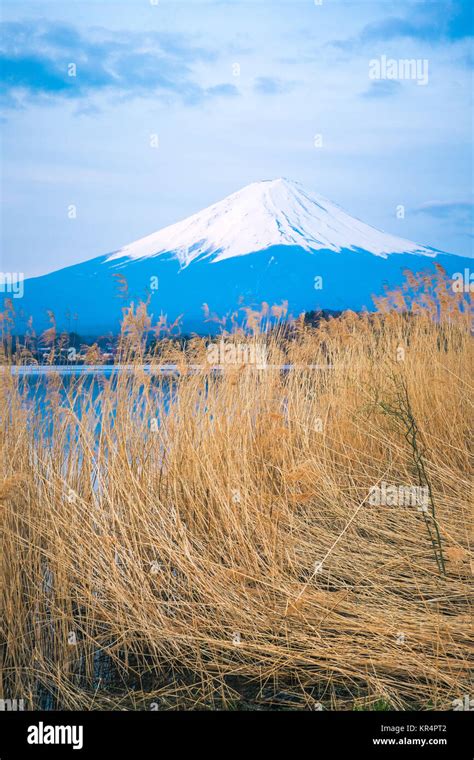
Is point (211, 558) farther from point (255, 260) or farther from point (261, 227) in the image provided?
point (255, 260)

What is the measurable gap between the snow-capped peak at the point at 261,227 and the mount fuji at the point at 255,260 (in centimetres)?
7

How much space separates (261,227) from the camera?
37.1m

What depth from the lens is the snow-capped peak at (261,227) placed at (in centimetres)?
2298

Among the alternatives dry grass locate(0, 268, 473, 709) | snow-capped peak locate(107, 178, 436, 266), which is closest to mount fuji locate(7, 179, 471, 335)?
snow-capped peak locate(107, 178, 436, 266)

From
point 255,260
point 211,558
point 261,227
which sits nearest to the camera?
point 211,558

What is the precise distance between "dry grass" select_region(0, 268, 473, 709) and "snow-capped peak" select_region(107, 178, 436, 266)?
668 inches

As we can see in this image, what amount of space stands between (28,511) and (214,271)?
4658cm

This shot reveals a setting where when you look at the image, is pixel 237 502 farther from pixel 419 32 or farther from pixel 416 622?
pixel 419 32

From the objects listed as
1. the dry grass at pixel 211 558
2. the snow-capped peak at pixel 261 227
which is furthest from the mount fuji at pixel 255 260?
the dry grass at pixel 211 558

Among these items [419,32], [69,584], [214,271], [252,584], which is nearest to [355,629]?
[252,584]

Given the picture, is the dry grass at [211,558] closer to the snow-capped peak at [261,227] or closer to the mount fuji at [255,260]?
the snow-capped peak at [261,227]

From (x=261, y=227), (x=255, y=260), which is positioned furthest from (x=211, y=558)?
(x=255, y=260)

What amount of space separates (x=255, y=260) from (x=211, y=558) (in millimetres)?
44317

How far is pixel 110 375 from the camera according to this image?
309 cm
